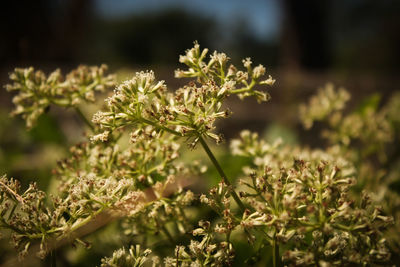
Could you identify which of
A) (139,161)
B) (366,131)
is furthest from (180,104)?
(366,131)

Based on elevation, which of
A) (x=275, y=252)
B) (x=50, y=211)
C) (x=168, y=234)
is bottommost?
(x=275, y=252)

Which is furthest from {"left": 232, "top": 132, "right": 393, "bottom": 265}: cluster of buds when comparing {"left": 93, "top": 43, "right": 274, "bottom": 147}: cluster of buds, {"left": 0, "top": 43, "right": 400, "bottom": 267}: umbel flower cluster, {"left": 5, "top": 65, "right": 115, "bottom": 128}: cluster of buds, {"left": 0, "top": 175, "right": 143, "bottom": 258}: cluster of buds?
{"left": 5, "top": 65, "right": 115, "bottom": 128}: cluster of buds

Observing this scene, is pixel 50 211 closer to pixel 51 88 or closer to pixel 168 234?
pixel 168 234

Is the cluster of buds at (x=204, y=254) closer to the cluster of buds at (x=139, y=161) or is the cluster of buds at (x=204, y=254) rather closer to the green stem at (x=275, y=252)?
Result: the green stem at (x=275, y=252)

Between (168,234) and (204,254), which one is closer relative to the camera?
(204,254)

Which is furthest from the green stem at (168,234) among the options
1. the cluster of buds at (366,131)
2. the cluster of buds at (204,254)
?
the cluster of buds at (366,131)

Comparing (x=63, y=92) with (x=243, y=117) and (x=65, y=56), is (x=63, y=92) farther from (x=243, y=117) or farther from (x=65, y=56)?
(x=65, y=56)
